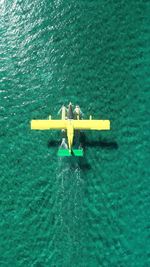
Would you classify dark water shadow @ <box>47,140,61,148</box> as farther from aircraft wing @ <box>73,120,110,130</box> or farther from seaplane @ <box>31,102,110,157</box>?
aircraft wing @ <box>73,120,110,130</box>

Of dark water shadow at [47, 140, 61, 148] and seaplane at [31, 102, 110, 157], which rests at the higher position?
seaplane at [31, 102, 110, 157]

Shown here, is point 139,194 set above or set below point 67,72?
below

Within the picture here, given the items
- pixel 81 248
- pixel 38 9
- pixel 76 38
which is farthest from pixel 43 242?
pixel 38 9

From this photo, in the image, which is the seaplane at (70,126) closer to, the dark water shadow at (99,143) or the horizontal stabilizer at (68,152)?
the horizontal stabilizer at (68,152)

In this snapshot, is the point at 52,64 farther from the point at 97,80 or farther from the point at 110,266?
the point at 110,266

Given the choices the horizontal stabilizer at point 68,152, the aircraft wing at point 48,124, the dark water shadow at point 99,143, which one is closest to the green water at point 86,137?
the dark water shadow at point 99,143

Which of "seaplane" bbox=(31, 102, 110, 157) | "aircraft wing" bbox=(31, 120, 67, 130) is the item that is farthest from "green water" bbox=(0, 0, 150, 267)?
"aircraft wing" bbox=(31, 120, 67, 130)

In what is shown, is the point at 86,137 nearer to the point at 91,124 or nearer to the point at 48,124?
the point at 91,124
